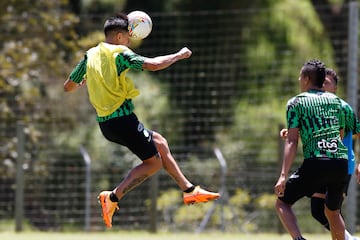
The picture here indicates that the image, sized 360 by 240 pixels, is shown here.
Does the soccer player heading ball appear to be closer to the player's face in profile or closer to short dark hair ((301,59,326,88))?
short dark hair ((301,59,326,88))

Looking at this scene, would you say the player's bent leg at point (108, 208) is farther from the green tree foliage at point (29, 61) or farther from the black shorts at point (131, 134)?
the green tree foliage at point (29, 61)

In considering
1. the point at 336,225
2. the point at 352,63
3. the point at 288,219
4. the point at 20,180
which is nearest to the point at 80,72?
the point at 288,219

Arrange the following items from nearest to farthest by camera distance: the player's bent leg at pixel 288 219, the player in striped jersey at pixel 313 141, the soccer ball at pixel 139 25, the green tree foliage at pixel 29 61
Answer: the player in striped jersey at pixel 313 141 < the player's bent leg at pixel 288 219 < the soccer ball at pixel 139 25 < the green tree foliage at pixel 29 61

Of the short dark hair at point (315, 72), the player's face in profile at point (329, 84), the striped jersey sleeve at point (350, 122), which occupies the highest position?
the short dark hair at point (315, 72)

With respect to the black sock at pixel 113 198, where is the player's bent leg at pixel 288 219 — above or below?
below

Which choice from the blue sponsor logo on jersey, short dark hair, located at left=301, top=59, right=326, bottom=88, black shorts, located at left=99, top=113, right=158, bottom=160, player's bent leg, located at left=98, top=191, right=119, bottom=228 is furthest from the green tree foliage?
the blue sponsor logo on jersey

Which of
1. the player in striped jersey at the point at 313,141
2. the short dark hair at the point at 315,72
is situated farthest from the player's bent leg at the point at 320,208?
the short dark hair at the point at 315,72

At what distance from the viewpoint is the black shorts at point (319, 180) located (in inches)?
305

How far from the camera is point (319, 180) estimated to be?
7.80 m

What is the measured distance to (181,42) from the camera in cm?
1529

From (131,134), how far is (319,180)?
66.4 inches

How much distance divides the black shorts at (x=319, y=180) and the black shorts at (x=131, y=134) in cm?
128

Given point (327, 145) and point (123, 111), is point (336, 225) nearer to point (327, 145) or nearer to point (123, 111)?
point (327, 145)

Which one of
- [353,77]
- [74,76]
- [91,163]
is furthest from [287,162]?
[91,163]
